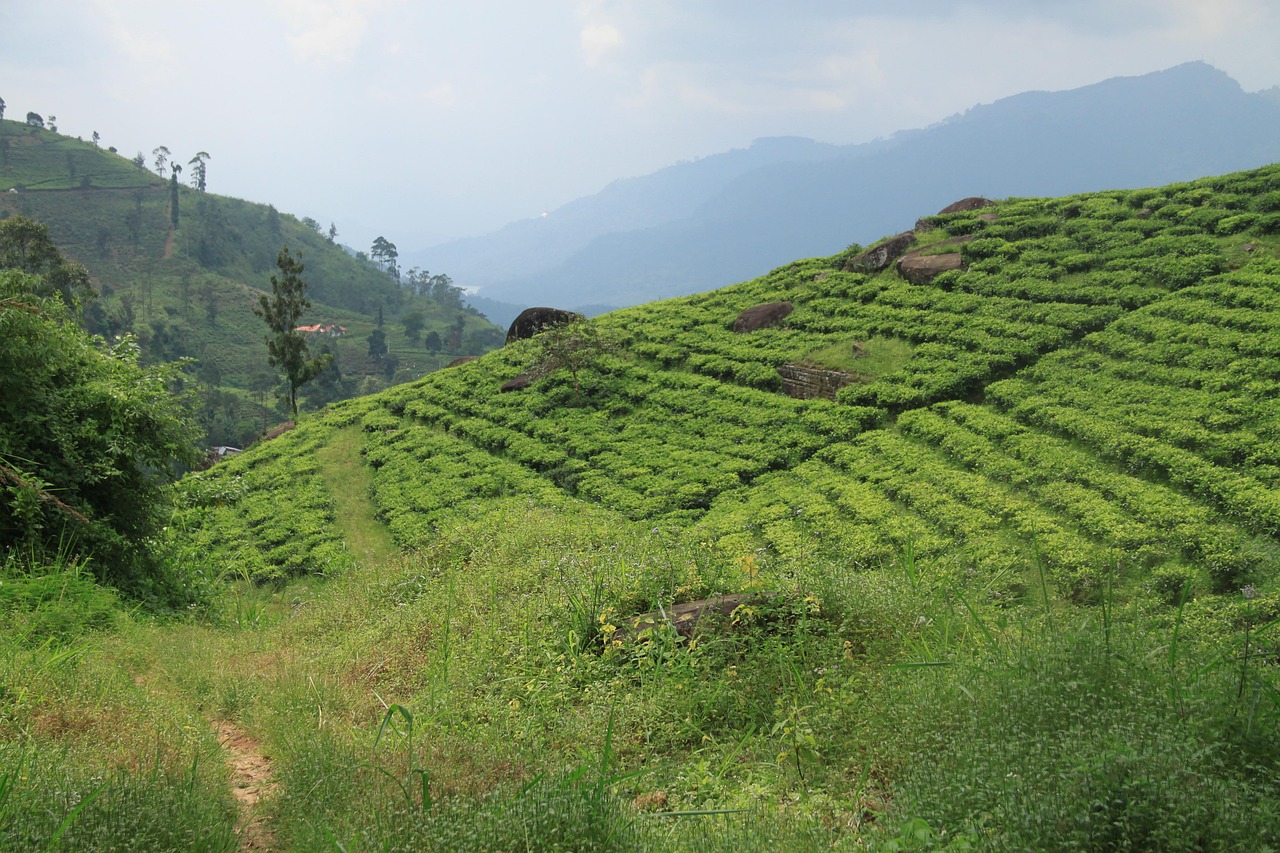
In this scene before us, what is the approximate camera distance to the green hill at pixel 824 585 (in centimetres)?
356

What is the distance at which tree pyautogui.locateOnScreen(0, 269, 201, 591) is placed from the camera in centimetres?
819

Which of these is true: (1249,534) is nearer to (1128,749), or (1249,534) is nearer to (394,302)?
(1128,749)

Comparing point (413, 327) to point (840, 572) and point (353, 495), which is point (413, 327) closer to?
point (353, 495)

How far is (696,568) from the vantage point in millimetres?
7262

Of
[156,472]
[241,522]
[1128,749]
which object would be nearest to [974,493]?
[1128,749]

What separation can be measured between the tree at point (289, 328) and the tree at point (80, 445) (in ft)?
77.3

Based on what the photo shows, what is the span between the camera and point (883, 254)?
949 inches

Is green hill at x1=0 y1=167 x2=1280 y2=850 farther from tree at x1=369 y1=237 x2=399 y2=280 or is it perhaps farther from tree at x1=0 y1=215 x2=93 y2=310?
tree at x1=369 y1=237 x2=399 y2=280

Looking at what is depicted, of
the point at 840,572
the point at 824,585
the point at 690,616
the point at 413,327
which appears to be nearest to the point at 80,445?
the point at 690,616

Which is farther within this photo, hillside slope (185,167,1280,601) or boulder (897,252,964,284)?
boulder (897,252,964,284)

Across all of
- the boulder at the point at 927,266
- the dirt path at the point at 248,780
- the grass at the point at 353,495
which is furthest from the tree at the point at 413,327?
the dirt path at the point at 248,780

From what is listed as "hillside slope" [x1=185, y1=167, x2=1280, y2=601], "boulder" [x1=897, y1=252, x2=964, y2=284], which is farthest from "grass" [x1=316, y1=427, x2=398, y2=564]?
"boulder" [x1=897, y1=252, x2=964, y2=284]

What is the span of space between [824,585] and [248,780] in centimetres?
436

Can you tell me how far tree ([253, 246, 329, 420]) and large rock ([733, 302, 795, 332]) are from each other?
1858cm
